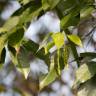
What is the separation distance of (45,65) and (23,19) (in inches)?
6.8

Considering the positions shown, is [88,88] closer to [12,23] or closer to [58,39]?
[58,39]

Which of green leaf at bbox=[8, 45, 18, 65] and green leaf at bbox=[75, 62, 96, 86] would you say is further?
green leaf at bbox=[8, 45, 18, 65]

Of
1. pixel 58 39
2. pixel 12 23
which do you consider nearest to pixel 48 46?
pixel 58 39

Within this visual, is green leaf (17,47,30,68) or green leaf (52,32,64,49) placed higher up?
green leaf (52,32,64,49)

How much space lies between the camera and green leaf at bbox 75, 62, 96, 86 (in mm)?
1199

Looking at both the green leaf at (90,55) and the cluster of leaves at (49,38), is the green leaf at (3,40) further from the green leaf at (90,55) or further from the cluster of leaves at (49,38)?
the green leaf at (90,55)

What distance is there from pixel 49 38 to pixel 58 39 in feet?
0.20

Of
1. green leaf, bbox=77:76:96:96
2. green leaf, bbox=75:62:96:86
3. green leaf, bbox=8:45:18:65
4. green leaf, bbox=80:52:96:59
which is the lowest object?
green leaf, bbox=80:52:96:59

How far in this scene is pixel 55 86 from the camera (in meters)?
3.56

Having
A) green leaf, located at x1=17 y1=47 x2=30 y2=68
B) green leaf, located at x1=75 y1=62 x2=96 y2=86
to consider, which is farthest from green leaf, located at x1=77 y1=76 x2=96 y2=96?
green leaf, located at x1=17 y1=47 x2=30 y2=68

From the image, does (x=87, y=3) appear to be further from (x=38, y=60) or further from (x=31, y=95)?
(x=31, y=95)

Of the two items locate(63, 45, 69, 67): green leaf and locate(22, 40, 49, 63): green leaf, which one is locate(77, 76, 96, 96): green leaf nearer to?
locate(63, 45, 69, 67): green leaf

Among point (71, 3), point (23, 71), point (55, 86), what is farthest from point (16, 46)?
point (55, 86)

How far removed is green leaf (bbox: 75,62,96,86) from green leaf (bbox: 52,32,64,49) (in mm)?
85
